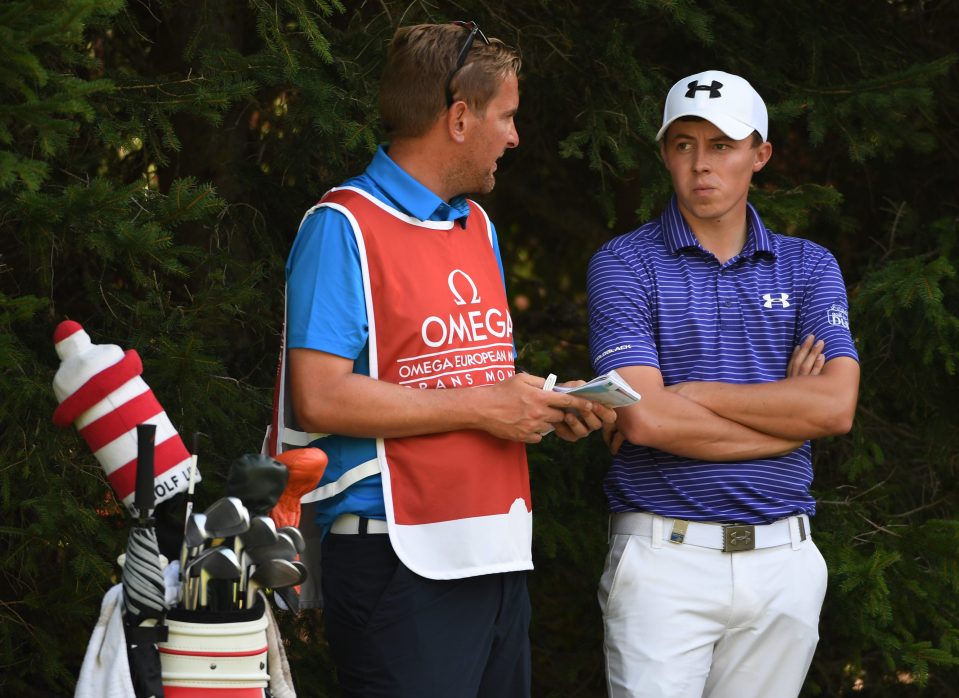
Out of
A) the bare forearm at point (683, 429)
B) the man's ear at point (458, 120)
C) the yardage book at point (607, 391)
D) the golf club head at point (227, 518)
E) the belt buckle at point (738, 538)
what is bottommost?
the belt buckle at point (738, 538)

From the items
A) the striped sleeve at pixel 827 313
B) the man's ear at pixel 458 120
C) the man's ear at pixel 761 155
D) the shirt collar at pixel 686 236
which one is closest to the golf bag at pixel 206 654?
the man's ear at pixel 458 120

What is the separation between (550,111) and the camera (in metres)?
5.25

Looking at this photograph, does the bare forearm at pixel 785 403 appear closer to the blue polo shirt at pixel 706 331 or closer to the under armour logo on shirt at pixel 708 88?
the blue polo shirt at pixel 706 331

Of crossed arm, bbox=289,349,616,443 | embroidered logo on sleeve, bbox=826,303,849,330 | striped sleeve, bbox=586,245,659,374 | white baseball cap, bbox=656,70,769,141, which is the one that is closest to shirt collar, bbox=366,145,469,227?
crossed arm, bbox=289,349,616,443

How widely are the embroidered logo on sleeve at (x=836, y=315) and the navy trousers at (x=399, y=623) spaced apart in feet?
3.87

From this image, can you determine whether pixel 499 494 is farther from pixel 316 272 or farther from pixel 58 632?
pixel 58 632

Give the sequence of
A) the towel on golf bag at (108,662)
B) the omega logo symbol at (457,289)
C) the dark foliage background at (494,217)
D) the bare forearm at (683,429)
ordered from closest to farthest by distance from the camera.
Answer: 1. the towel on golf bag at (108,662)
2. the omega logo symbol at (457,289)
3. the bare forearm at (683,429)
4. the dark foliage background at (494,217)

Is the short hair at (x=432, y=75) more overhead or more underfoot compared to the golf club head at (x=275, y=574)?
more overhead

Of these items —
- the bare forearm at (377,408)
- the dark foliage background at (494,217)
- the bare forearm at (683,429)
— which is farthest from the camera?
the dark foliage background at (494,217)

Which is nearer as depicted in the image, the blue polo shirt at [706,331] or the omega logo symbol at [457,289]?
the omega logo symbol at [457,289]

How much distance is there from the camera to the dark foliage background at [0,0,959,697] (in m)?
3.36

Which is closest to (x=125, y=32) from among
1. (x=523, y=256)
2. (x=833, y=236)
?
(x=523, y=256)

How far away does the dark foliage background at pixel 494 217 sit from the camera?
3.36 metres

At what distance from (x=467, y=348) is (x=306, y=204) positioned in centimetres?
186
